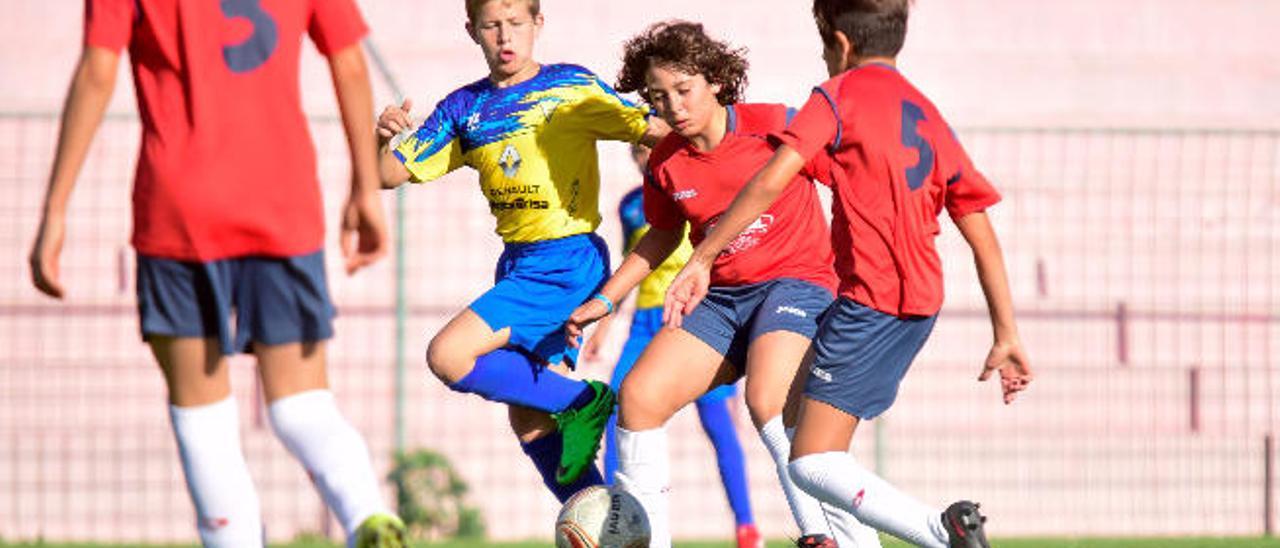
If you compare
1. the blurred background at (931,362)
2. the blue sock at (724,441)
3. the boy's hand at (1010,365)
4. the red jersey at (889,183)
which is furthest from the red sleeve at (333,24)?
the blurred background at (931,362)

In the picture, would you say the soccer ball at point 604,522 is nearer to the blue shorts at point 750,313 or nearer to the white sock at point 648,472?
the white sock at point 648,472

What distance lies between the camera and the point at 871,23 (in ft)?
18.2

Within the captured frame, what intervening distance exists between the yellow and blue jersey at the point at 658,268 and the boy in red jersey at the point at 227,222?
155 inches

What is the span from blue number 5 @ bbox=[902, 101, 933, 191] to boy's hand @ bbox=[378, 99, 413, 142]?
5.89 feet

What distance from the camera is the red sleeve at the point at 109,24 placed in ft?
15.2

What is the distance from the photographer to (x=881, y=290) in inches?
215

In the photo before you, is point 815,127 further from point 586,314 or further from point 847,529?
point 586,314

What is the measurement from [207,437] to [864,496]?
1.64 m

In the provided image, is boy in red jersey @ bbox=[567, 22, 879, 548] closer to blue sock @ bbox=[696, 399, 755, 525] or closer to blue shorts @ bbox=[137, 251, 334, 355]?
blue shorts @ bbox=[137, 251, 334, 355]

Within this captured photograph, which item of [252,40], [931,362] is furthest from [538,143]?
[931,362]

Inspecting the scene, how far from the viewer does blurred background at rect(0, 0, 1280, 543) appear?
1213cm

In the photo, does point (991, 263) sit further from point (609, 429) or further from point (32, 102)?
point (32, 102)

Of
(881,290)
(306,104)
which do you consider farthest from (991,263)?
(306,104)

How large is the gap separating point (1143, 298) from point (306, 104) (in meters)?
8.11
